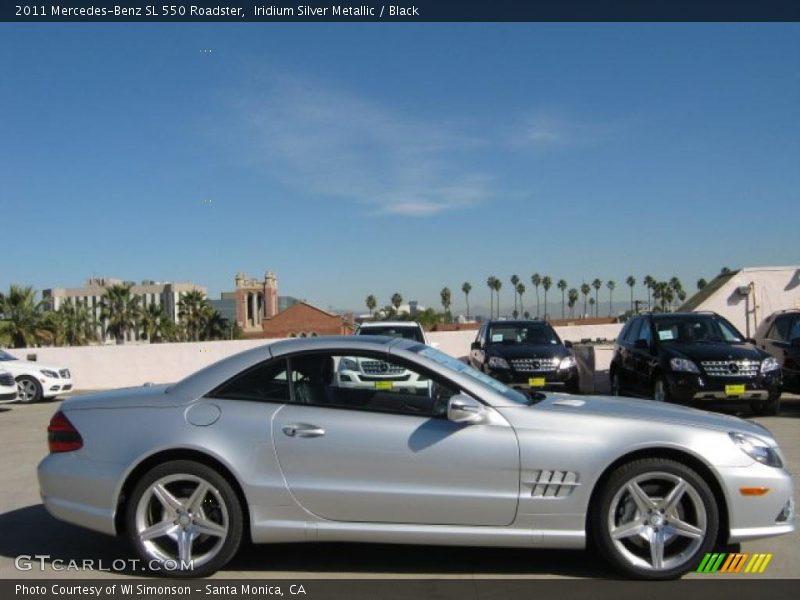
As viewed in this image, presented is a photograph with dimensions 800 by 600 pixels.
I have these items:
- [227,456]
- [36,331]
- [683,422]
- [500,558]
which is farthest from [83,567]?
[36,331]

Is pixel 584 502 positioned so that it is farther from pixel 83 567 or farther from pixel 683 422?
pixel 83 567

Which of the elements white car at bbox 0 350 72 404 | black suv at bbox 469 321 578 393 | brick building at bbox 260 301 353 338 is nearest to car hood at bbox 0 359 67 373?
white car at bbox 0 350 72 404

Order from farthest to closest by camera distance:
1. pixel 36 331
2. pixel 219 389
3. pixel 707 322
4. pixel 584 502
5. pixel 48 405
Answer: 1. pixel 36 331
2. pixel 48 405
3. pixel 707 322
4. pixel 219 389
5. pixel 584 502

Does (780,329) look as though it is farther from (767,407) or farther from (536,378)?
(536,378)

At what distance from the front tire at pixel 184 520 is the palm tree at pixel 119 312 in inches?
2683

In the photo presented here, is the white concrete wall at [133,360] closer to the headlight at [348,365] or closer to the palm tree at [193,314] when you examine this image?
the headlight at [348,365]

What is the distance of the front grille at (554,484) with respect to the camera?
4504 millimetres

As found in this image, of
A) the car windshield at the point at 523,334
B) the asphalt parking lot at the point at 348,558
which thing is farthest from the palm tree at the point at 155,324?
the asphalt parking lot at the point at 348,558

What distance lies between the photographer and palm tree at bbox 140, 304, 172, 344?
2800 inches

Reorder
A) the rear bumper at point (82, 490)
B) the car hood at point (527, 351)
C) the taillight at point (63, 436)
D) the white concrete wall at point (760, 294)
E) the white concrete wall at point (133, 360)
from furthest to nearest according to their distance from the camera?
the white concrete wall at point (133, 360) < the white concrete wall at point (760, 294) < the car hood at point (527, 351) < the taillight at point (63, 436) < the rear bumper at point (82, 490)

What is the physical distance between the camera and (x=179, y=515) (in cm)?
470

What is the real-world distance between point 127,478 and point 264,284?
105m

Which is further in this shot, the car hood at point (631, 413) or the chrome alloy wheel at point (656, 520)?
the car hood at point (631, 413)

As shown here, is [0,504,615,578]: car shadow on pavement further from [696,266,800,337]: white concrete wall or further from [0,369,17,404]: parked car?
[696,266,800,337]: white concrete wall
